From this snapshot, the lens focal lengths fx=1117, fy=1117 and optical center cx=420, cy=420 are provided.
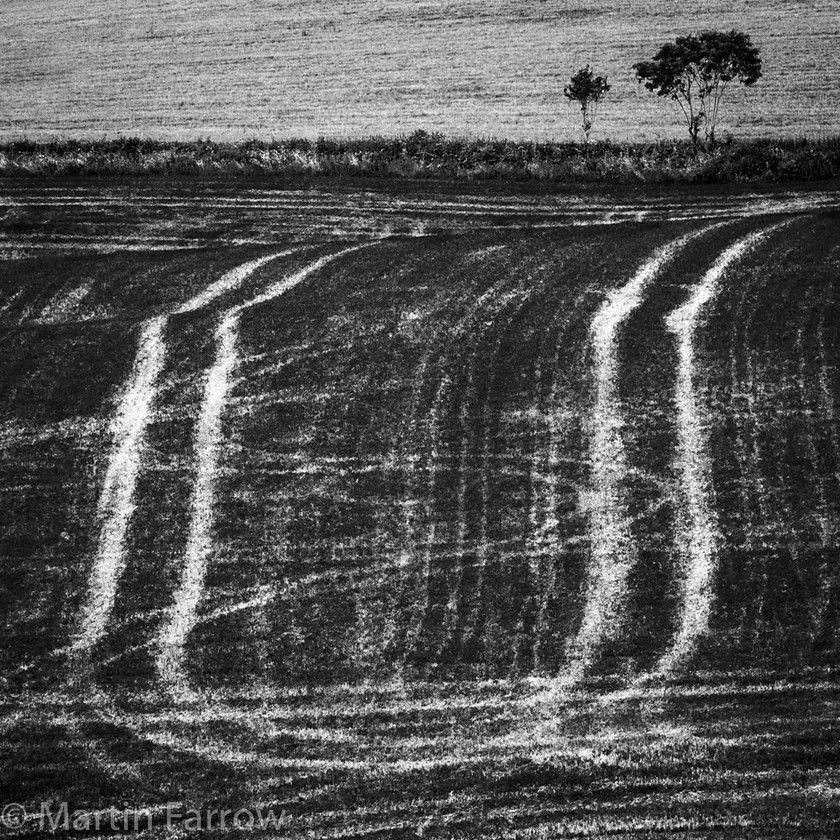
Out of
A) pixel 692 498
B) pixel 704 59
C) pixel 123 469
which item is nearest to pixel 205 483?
pixel 123 469

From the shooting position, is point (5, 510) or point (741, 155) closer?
point (5, 510)

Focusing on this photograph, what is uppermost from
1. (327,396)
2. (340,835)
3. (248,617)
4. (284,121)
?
(284,121)

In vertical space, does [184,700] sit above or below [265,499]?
below

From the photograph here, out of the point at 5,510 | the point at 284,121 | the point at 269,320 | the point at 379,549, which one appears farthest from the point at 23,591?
the point at 284,121

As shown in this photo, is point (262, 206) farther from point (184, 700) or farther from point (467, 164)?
point (184, 700)

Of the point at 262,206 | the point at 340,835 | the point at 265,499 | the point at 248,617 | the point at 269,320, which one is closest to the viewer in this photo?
the point at 340,835

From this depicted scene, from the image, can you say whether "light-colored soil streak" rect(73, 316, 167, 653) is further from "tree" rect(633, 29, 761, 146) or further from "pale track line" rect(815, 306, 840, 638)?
"tree" rect(633, 29, 761, 146)

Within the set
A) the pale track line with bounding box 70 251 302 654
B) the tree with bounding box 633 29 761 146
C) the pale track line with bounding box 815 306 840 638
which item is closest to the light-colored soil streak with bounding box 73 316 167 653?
the pale track line with bounding box 70 251 302 654
